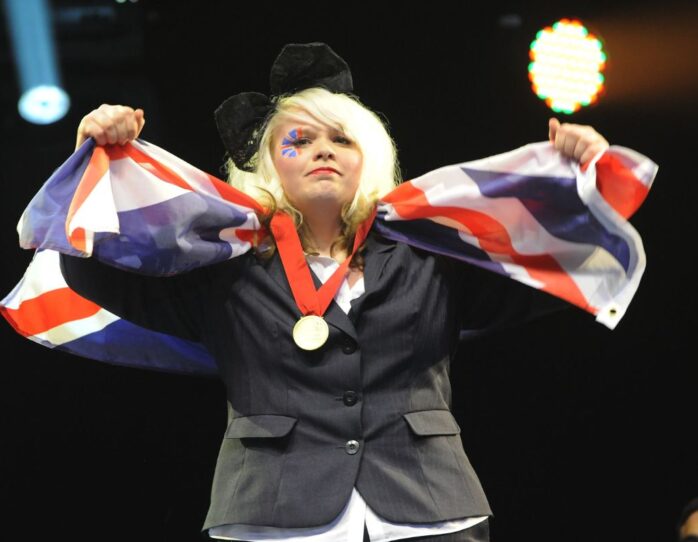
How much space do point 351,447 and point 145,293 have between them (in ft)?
1.53

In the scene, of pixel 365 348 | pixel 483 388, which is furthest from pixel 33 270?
pixel 483 388

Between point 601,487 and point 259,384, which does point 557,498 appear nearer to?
point 601,487

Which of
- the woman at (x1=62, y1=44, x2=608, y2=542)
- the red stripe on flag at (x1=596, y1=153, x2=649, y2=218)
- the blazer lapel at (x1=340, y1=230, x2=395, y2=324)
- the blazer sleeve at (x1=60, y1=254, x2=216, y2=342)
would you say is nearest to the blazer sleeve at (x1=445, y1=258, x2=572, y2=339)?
the woman at (x1=62, y1=44, x2=608, y2=542)

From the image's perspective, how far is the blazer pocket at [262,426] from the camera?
5.70ft

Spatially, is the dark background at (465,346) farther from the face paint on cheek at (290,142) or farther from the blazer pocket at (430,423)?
the blazer pocket at (430,423)

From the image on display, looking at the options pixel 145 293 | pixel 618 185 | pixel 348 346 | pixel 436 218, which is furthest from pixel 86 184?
pixel 618 185

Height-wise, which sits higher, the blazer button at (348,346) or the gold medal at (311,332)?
the gold medal at (311,332)

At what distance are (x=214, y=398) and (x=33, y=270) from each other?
2.47 feet

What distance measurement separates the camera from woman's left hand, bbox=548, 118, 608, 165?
1.79 metres

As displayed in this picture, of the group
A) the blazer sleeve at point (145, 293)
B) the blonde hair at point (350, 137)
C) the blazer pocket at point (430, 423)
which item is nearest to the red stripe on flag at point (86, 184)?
the blazer sleeve at point (145, 293)

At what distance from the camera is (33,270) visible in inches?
82.4

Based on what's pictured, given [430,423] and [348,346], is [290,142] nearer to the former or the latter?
[348,346]

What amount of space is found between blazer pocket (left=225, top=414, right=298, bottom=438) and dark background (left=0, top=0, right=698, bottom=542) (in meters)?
0.93

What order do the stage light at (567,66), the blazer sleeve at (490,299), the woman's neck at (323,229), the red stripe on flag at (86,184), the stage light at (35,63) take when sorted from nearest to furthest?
1. the red stripe on flag at (86,184)
2. the blazer sleeve at (490,299)
3. the woman's neck at (323,229)
4. the stage light at (35,63)
5. the stage light at (567,66)
